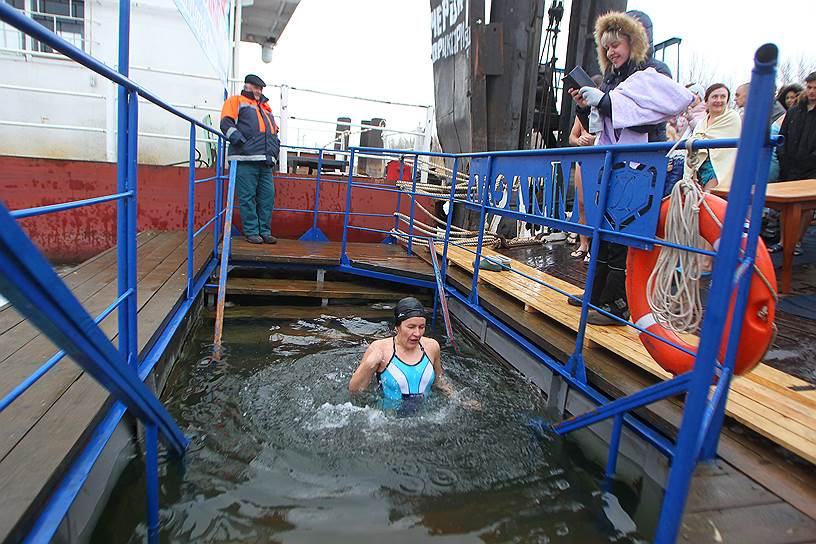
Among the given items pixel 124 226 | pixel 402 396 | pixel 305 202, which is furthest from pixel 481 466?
pixel 305 202

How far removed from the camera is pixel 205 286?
16.1 ft

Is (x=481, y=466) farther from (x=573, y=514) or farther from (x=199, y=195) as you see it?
(x=199, y=195)

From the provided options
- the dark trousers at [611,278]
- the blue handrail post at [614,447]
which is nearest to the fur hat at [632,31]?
the dark trousers at [611,278]

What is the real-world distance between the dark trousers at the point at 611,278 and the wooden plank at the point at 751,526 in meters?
1.75

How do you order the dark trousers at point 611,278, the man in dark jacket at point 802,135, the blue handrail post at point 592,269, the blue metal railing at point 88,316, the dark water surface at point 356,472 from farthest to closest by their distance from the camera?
the man in dark jacket at point 802,135 < the dark trousers at point 611,278 < the blue handrail post at point 592,269 < the dark water surface at point 356,472 < the blue metal railing at point 88,316

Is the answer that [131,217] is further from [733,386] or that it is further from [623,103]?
[733,386]

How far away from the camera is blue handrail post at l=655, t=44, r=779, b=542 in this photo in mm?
1251

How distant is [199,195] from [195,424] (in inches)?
172

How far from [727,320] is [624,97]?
1670mm

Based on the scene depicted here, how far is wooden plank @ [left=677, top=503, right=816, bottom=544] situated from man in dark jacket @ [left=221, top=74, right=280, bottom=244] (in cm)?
498

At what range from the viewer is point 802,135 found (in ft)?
16.4

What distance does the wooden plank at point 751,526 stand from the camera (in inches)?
60.7

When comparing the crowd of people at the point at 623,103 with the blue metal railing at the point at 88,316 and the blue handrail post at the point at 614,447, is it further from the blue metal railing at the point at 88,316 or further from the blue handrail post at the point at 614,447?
the blue metal railing at the point at 88,316

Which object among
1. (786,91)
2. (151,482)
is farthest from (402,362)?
(786,91)
